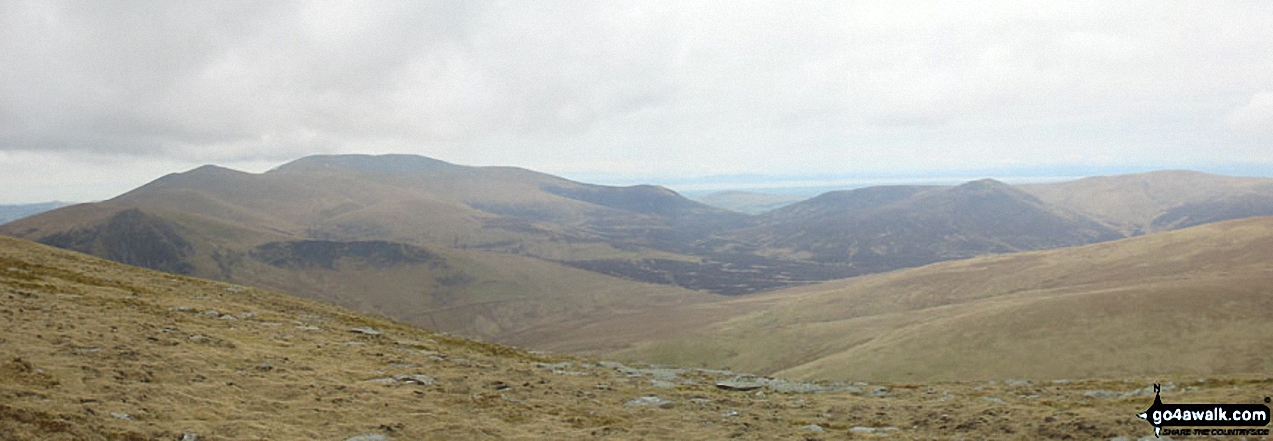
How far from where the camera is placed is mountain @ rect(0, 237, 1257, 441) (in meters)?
20.5

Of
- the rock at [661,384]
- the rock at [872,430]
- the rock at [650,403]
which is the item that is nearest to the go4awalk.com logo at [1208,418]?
the rock at [872,430]

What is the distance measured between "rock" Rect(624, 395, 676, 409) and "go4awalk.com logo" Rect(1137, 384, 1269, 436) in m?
18.9

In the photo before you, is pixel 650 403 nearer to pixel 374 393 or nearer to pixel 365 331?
pixel 374 393

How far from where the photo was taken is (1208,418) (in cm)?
2223

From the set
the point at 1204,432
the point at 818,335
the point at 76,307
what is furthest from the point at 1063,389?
the point at 818,335

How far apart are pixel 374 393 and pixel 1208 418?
32.1 meters

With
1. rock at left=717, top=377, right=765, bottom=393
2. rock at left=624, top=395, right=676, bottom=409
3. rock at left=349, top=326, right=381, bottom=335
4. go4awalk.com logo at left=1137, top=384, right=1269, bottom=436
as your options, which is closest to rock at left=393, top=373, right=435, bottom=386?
rock at left=624, top=395, right=676, bottom=409

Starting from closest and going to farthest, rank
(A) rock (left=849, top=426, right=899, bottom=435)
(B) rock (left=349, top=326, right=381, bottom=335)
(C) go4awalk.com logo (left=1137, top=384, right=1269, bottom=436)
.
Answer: (C) go4awalk.com logo (left=1137, top=384, right=1269, bottom=436)
(A) rock (left=849, top=426, right=899, bottom=435)
(B) rock (left=349, top=326, right=381, bottom=335)

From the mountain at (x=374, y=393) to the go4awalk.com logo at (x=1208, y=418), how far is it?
3.20ft

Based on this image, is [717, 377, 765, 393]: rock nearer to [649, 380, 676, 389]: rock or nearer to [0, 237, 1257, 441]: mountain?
[0, 237, 1257, 441]: mountain

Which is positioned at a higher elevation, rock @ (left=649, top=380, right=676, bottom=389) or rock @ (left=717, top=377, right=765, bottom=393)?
rock @ (left=649, top=380, right=676, bottom=389)

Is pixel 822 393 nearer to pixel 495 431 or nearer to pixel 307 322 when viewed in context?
pixel 495 431

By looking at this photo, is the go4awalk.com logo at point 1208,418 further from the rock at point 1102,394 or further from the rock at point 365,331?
the rock at point 365,331

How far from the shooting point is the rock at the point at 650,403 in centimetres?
3088
